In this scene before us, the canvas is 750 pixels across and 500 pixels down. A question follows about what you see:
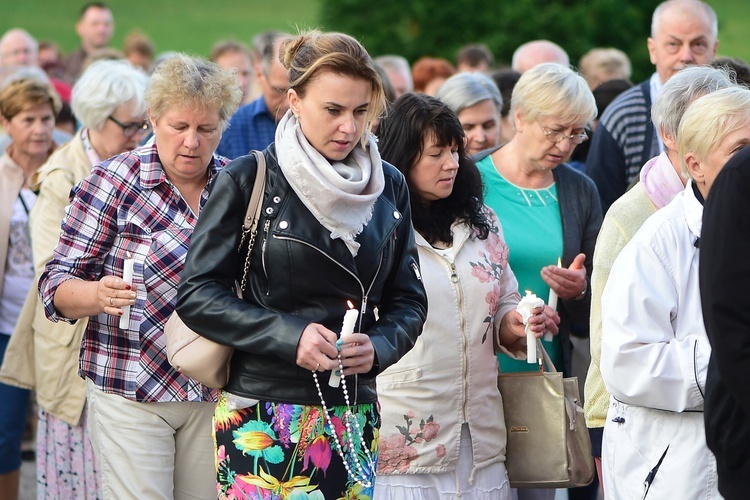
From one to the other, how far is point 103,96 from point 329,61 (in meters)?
2.37

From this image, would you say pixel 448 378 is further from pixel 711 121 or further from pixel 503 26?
pixel 503 26

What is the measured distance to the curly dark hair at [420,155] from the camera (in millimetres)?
4758

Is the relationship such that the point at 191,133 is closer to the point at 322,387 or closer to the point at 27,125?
the point at 322,387

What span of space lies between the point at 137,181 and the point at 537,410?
1814 millimetres

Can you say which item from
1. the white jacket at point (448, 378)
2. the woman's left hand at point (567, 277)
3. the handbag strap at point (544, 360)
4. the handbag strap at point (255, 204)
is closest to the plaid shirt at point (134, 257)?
the white jacket at point (448, 378)

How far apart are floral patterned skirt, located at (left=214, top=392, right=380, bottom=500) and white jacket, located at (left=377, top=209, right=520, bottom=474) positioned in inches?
35.8

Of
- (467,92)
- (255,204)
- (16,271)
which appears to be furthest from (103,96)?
(255,204)

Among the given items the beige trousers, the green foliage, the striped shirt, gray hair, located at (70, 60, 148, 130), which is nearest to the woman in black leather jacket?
the beige trousers

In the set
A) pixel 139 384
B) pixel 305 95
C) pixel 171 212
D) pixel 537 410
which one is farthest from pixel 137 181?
pixel 537 410

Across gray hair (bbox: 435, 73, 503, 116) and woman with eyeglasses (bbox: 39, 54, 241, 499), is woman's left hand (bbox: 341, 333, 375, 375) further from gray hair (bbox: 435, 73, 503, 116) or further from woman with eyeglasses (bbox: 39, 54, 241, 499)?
gray hair (bbox: 435, 73, 503, 116)

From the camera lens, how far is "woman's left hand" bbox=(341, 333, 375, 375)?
11.3 ft

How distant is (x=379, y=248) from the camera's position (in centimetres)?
373

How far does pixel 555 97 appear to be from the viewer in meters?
5.37

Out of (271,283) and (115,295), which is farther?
(115,295)
